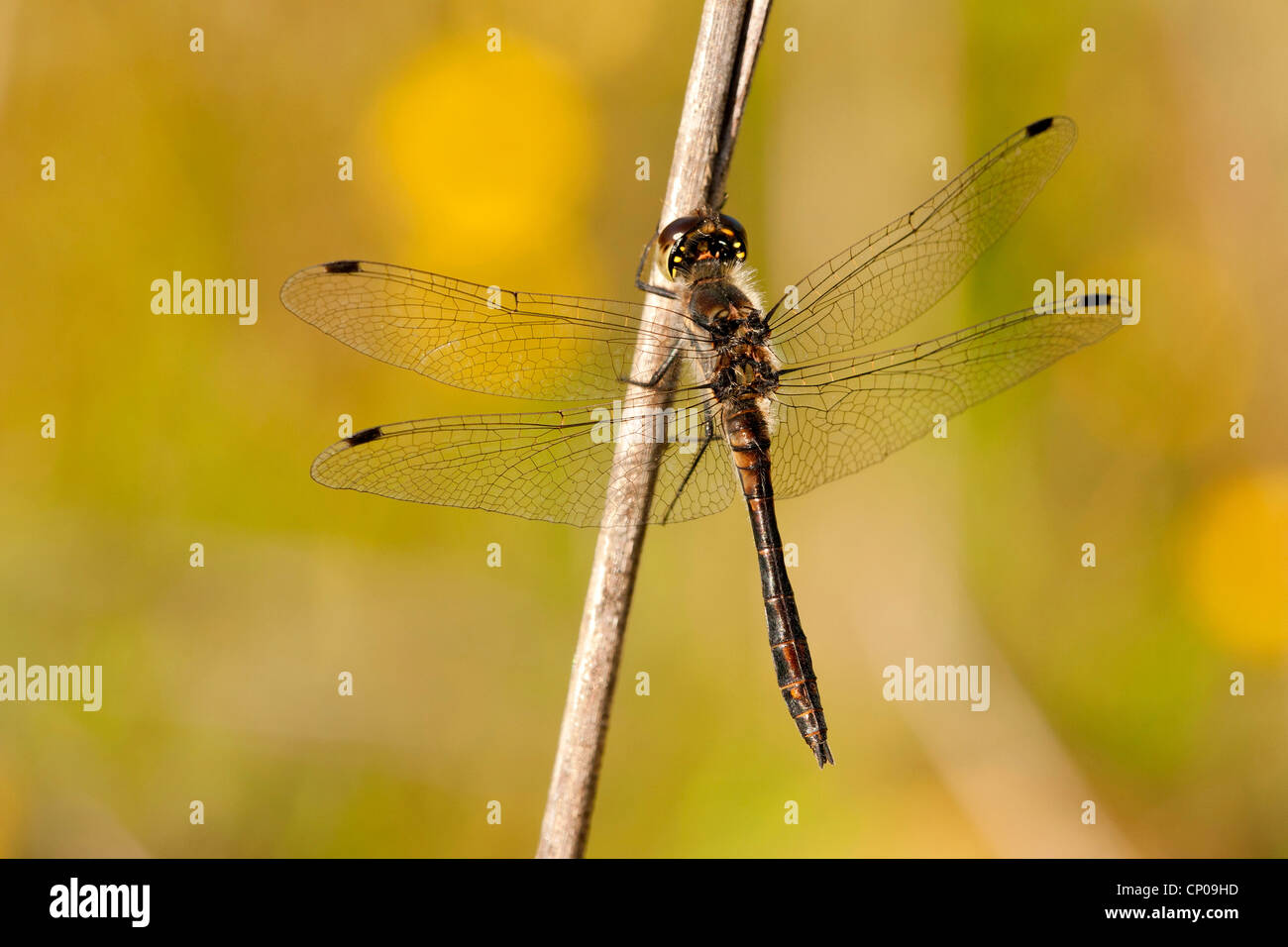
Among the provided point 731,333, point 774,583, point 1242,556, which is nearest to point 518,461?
point 731,333

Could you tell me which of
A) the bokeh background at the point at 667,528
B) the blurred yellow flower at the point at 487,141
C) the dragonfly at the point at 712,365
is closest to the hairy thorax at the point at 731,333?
the dragonfly at the point at 712,365

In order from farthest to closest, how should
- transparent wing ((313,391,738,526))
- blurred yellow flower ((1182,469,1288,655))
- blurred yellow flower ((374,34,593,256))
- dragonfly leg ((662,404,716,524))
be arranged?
1. blurred yellow flower ((374,34,593,256))
2. blurred yellow flower ((1182,469,1288,655))
3. dragonfly leg ((662,404,716,524))
4. transparent wing ((313,391,738,526))

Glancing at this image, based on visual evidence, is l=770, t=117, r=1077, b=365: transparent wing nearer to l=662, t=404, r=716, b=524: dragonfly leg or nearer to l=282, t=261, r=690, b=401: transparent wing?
l=662, t=404, r=716, b=524: dragonfly leg

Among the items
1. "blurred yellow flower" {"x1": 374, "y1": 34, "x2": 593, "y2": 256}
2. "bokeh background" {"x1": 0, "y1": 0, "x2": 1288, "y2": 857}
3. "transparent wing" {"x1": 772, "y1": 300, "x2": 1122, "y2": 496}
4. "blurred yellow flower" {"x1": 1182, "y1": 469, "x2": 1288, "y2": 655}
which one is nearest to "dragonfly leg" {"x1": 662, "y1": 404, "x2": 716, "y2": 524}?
"transparent wing" {"x1": 772, "y1": 300, "x2": 1122, "y2": 496}

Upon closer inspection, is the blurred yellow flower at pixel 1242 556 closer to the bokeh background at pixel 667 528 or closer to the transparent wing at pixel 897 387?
the bokeh background at pixel 667 528

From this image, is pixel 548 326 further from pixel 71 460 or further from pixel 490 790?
pixel 71 460

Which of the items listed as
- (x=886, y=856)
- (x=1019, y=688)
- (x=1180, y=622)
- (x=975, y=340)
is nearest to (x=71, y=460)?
(x=975, y=340)
